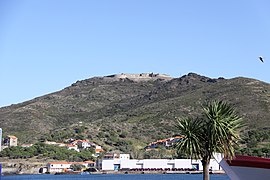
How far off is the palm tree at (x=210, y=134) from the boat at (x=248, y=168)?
12.6 feet

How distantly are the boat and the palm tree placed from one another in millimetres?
3835

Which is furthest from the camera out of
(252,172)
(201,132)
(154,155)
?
(154,155)

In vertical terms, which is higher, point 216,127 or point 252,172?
point 216,127

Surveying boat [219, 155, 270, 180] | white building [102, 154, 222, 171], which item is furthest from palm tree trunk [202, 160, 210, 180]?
white building [102, 154, 222, 171]

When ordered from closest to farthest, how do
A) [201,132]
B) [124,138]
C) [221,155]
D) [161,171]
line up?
1. [221,155]
2. [201,132]
3. [161,171]
4. [124,138]

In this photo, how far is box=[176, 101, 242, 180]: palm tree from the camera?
35.1m

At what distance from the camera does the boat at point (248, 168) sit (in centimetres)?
2798

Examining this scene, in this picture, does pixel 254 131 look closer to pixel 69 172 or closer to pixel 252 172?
pixel 69 172

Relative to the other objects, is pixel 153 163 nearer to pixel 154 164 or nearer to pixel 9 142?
pixel 154 164

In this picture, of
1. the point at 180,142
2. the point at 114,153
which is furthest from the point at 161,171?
the point at 180,142

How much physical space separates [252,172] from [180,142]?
911 cm

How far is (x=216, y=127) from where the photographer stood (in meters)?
35.0

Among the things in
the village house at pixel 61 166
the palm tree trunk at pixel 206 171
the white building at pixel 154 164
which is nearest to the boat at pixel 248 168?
the palm tree trunk at pixel 206 171

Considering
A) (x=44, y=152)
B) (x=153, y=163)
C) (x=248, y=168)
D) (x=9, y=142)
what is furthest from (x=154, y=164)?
(x=248, y=168)
